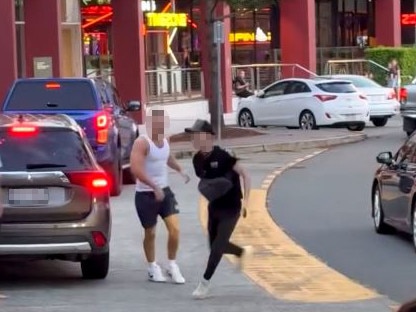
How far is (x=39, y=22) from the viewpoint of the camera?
30.9m

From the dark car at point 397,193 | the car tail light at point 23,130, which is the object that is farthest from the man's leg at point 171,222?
the dark car at point 397,193

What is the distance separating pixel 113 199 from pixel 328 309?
8815 millimetres

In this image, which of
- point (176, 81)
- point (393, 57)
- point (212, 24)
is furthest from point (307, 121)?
point (393, 57)

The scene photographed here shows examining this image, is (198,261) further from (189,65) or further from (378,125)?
(189,65)

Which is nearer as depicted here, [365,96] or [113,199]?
[113,199]

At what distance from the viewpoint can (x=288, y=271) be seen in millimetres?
11852

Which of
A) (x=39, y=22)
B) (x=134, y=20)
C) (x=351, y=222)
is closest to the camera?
(x=351, y=222)

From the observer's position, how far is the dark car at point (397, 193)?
1319 centimetres

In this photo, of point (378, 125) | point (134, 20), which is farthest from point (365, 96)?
point (134, 20)

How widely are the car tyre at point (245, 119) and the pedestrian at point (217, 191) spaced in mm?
23962

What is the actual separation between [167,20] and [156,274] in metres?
33.1

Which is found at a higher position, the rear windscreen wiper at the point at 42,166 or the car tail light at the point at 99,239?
the rear windscreen wiper at the point at 42,166

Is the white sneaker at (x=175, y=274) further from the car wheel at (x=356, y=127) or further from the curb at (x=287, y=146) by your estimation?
the car wheel at (x=356, y=127)

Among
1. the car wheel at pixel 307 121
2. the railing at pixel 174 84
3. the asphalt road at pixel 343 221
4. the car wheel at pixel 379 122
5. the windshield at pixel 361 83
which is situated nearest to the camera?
the asphalt road at pixel 343 221
